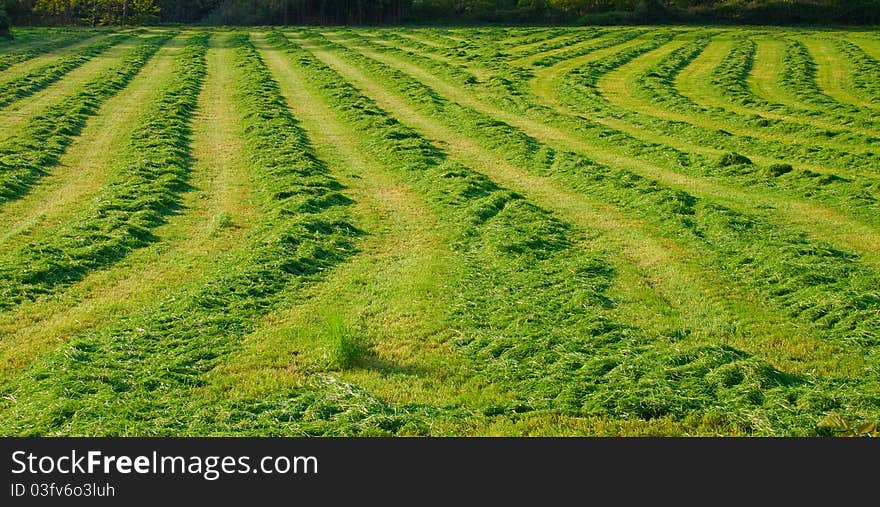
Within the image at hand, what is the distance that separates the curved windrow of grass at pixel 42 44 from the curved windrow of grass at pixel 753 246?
2835 centimetres

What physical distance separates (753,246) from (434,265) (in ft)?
16.6

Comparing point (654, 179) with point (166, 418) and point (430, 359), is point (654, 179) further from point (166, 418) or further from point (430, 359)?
point (166, 418)

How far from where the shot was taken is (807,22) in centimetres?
6238

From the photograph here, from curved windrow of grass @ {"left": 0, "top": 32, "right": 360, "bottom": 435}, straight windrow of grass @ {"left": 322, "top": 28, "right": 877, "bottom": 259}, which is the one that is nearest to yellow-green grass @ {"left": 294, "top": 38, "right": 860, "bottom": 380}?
straight windrow of grass @ {"left": 322, "top": 28, "right": 877, "bottom": 259}

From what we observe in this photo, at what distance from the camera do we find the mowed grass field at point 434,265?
7637 millimetres

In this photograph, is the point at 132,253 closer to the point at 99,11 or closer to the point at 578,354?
the point at 578,354

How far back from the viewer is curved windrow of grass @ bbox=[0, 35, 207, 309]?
1098 centimetres

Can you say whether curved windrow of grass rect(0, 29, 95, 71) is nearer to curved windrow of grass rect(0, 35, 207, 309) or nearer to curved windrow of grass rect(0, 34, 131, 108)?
curved windrow of grass rect(0, 34, 131, 108)

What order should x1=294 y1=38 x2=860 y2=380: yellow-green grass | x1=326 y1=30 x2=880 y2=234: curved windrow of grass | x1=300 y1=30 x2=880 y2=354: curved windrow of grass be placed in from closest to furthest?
x1=294 y1=38 x2=860 y2=380: yellow-green grass → x1=300 y1=30 x2=880 y2=354: curved windrow of grass → x1=326 y1=30 x2=880 y2=234: curved windrow of grass

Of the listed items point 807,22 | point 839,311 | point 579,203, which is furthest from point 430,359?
point 807,22

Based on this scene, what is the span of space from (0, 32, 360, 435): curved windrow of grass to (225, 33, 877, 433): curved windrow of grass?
195cm

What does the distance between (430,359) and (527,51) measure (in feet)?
127

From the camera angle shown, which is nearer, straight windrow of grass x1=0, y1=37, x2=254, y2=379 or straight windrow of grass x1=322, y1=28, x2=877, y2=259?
straight windrow of grass x1=0, y1=37, x2=254, y2=379

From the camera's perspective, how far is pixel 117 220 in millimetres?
13656
